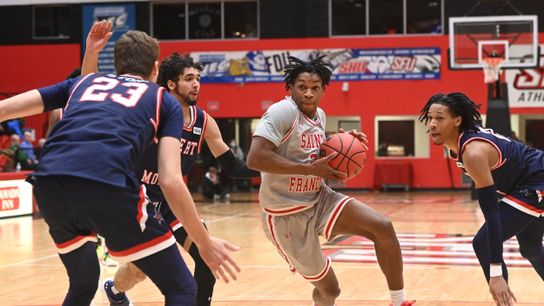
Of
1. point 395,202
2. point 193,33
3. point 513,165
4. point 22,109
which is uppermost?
point 193,33

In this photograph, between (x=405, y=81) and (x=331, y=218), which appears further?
(x=405, y=81)

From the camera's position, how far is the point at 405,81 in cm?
2506

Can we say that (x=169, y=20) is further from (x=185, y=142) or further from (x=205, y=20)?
(x=185, y=142)

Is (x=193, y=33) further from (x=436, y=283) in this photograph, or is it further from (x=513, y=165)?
(x=513, y=165)

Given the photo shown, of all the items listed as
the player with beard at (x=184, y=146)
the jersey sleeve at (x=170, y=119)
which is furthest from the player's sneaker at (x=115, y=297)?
the jersey sleeve at (x=170, y=119)

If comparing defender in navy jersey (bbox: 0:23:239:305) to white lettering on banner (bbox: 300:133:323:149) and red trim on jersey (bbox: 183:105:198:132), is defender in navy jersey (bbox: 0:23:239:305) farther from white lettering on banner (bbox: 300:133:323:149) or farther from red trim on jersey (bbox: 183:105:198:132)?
red trim on jersey (bbox: 183:105:198:132)

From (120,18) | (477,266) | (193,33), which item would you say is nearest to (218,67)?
(193,33)

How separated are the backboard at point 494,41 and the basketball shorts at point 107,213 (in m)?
16.6

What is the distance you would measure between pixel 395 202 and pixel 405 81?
568cm

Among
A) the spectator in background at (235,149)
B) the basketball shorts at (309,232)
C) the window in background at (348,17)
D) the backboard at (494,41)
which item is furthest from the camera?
the window in background at (348,17)

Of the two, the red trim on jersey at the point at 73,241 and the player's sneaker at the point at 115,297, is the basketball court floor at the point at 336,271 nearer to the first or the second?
the player's sneaker at the point at 115,297

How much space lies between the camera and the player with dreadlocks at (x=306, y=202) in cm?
567

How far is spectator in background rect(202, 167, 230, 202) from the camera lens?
72.7ft

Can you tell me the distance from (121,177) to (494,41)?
1704 centimetres
